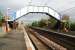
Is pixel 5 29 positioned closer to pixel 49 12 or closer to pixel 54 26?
pixel 49 12

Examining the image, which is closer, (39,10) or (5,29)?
(5,29)

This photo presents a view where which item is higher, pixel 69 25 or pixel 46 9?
pixel 46 9

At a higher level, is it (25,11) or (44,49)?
(25,11)

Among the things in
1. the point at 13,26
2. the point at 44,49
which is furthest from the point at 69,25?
the point at 44,49

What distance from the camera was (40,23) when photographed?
136500 mm

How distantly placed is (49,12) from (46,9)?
1786 millimetres

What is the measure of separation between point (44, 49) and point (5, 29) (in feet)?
123

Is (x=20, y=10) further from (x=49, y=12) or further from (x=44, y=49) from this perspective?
(x=44, y=49)

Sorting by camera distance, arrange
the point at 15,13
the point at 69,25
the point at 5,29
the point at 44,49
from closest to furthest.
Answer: the point at 44,49
the point at 5,29
the point at 69,25
the point at 15,13

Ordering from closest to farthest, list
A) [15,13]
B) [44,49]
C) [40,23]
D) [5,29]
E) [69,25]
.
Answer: [44,49]
[5,29]
[69,25]
[15,13]
[40,23]

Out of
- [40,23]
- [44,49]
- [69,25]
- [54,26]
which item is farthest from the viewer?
[40,23]

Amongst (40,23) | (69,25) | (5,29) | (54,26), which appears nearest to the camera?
(5,29)

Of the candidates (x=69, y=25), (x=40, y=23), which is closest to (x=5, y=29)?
(x=69, y=25)

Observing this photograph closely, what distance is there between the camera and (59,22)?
8075cm
